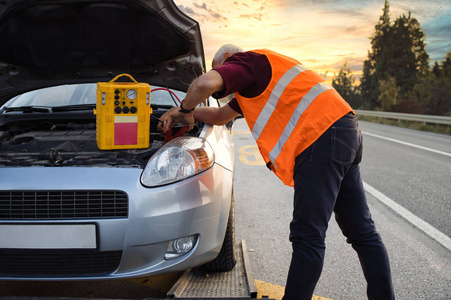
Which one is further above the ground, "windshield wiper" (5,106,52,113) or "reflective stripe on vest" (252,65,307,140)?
"reflective stripe on vest" (252,65,307,140)

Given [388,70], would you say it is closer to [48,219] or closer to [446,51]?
[446,51]

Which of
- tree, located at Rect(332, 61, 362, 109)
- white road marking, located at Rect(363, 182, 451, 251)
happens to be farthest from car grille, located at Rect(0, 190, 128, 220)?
tree, located at Rect(332, 61, 362, 109)

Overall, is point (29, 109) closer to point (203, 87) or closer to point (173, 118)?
point (173, 118)

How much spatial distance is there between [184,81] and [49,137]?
123 cm

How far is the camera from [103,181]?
1.93 m

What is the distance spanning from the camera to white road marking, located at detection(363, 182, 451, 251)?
10.9 ft

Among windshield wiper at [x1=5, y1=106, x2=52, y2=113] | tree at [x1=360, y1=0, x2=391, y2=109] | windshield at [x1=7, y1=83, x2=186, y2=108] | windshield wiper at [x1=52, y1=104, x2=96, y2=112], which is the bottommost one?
windshield wiper at [x1=5, y1=106, x2=52, y2=113]

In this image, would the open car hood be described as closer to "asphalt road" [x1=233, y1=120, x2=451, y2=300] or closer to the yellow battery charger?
the yellow battery charger

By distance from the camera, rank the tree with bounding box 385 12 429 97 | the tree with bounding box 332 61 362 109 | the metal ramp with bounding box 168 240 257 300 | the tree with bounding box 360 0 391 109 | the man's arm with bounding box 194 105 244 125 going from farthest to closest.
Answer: the tree with bounding box 332 61 362 109 → the tree with bounding box 360 0 391 109 → the tree with bounding box 385 12 429 97 → the man's arm with bounding box 194 105 244 125 → the metal ramp with bounding box 168 240 257 300

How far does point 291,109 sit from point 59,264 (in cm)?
144

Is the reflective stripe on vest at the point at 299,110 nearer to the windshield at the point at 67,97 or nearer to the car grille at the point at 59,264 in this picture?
the car grille at the point at 59,264

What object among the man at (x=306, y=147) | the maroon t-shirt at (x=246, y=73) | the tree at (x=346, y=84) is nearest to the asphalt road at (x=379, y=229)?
the man at (x=306, y=147)

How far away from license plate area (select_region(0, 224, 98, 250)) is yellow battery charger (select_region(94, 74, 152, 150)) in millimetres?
803

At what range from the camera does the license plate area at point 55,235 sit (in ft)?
6.14
